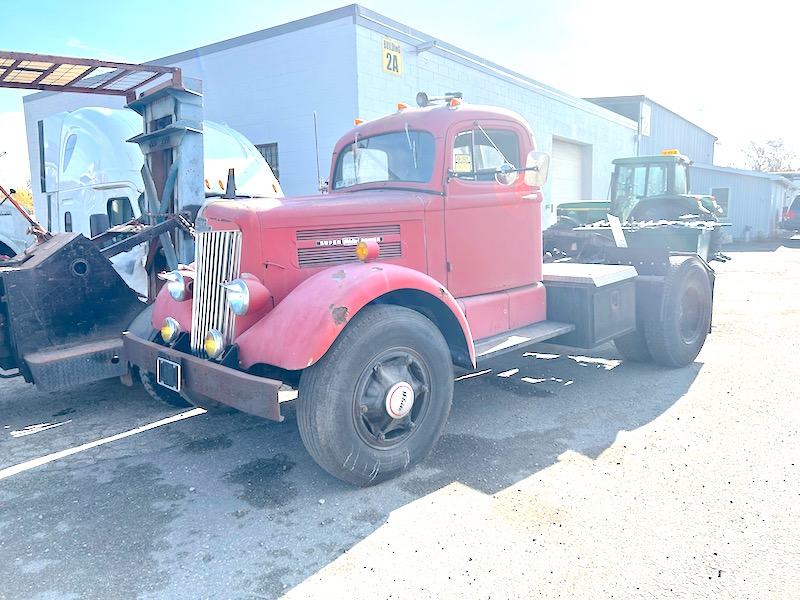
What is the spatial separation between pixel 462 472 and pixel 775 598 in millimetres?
1709

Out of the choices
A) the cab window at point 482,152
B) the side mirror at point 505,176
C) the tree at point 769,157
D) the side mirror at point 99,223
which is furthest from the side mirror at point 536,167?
the tree at point 769,157

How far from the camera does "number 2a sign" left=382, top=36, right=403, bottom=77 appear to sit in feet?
38.2

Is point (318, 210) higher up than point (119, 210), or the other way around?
point (119, 210)

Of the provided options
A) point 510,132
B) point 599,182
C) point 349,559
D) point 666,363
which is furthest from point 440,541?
point 599,182

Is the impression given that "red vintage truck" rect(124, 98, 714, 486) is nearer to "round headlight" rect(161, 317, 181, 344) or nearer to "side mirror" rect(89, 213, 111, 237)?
"round headlight" rect(161, 317, 181, 344)

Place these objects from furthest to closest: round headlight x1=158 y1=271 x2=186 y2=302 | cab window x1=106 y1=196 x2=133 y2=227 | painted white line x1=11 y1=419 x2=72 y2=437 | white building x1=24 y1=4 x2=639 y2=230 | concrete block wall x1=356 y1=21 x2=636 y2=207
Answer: concrete block wall x1=356 y1=21 x2=636 y2=207
white building x1=24 y1=4 x2=639 y2=230
cab window x1=106 y1=196 x2=133 y2=227
painted white line x1=11 y1=419 x2=72 y2=437
round headlight x1=158 y1=271 x2=186 y2=302

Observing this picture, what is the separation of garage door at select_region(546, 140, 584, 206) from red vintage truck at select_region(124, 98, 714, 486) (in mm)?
14698

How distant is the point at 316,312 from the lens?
3.30 meters

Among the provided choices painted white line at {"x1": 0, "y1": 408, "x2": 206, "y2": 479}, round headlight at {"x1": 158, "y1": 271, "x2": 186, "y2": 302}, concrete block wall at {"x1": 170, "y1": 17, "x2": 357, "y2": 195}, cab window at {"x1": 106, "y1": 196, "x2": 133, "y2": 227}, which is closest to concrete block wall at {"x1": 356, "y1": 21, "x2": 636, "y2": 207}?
concrete block wall at {"x1": 170, "y1": 17, "x2": 357, "y2": 195}

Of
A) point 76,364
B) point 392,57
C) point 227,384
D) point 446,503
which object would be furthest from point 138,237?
point 392,57

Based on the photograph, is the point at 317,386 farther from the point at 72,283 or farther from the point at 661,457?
the point at 72,283

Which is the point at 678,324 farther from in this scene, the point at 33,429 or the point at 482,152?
the point at 33,429

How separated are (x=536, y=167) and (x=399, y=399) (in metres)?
2.08

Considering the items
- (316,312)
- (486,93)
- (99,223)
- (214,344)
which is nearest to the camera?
(316,312)
